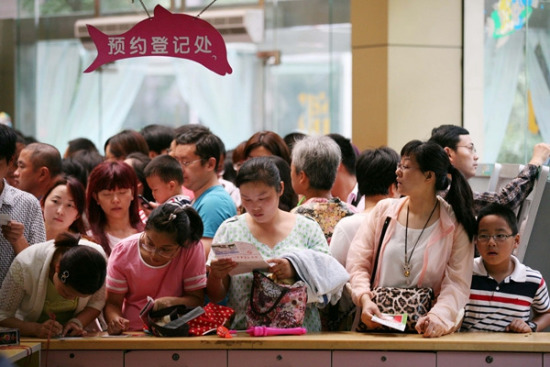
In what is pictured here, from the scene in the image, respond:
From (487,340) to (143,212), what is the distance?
8.07 feet

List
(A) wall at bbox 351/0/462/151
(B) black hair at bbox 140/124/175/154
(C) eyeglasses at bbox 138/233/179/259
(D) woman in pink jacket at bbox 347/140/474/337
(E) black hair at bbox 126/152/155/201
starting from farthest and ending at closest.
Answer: (A) wall at bbox 351/0/462/151 → (B) black hair at bbox 140/124/175/154 → (E) black hair at bbox 126/152/155/201 → (D) woman in pink jacket at bbox 347/140/474/337 → (C) eyeglasses at bbox 138/233/179/259

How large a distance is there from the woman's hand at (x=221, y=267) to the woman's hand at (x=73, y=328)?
673mm

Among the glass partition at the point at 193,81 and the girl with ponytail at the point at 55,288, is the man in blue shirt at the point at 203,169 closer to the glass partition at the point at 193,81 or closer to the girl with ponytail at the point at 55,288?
the girl with ponytail at the point at 55,288

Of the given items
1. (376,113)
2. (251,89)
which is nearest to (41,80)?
(251,89)

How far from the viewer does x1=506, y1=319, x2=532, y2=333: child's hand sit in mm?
3988

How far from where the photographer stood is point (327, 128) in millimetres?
10016

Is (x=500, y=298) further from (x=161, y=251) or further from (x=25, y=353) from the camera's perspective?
(x=25, y=353)

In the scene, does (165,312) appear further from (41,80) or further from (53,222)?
(41,80)

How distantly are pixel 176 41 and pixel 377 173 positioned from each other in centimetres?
129

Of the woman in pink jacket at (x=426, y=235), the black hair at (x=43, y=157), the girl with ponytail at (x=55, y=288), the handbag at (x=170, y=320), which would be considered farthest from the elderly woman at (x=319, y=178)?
the black hair at (x=43, y=157)

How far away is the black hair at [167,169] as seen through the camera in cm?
489

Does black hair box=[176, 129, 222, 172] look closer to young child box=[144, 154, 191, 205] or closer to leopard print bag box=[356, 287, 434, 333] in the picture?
young child box=[144, 154, 191, 205]

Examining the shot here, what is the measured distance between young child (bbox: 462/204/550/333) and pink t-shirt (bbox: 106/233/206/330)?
4.43 ft

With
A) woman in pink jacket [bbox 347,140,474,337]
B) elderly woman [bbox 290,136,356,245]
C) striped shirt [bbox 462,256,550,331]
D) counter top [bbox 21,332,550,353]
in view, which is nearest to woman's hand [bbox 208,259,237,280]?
counter top [bbox 21,332,550,353]
